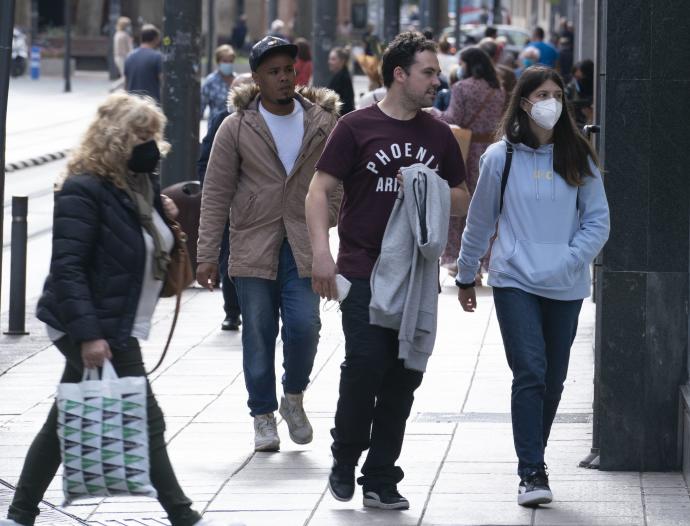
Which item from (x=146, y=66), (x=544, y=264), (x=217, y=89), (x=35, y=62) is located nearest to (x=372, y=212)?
(x=544, y=264)

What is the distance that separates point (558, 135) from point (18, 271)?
5.25 meters

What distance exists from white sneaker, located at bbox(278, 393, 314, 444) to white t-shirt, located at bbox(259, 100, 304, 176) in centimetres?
102

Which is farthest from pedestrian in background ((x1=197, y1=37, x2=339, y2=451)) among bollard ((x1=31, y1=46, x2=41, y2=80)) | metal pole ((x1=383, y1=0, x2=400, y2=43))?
bollard ((x1=31, y1=46, x2=41, y2=80))

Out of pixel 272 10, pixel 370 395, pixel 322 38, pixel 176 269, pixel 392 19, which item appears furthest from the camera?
pixel 272 10

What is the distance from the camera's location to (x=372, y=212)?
612 centimetres

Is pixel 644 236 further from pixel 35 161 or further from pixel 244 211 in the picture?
pixel 35 161

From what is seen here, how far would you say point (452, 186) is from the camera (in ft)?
20.7

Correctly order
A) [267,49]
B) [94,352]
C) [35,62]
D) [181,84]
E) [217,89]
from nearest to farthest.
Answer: [94,352] → [267,49] → [181,84] → [217,89] → [35,62]

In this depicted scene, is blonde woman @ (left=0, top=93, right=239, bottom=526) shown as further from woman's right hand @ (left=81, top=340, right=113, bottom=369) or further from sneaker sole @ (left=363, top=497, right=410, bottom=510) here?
sneaker sole @ (left=363, top=497, right=410, bottom=510)

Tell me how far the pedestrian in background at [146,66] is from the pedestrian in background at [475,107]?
27.5 ft

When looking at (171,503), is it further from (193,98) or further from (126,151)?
(193,98)

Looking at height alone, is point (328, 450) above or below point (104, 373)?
below

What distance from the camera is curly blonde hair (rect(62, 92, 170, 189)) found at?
5.39m

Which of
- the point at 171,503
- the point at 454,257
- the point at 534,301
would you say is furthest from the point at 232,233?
the point at 454,257
